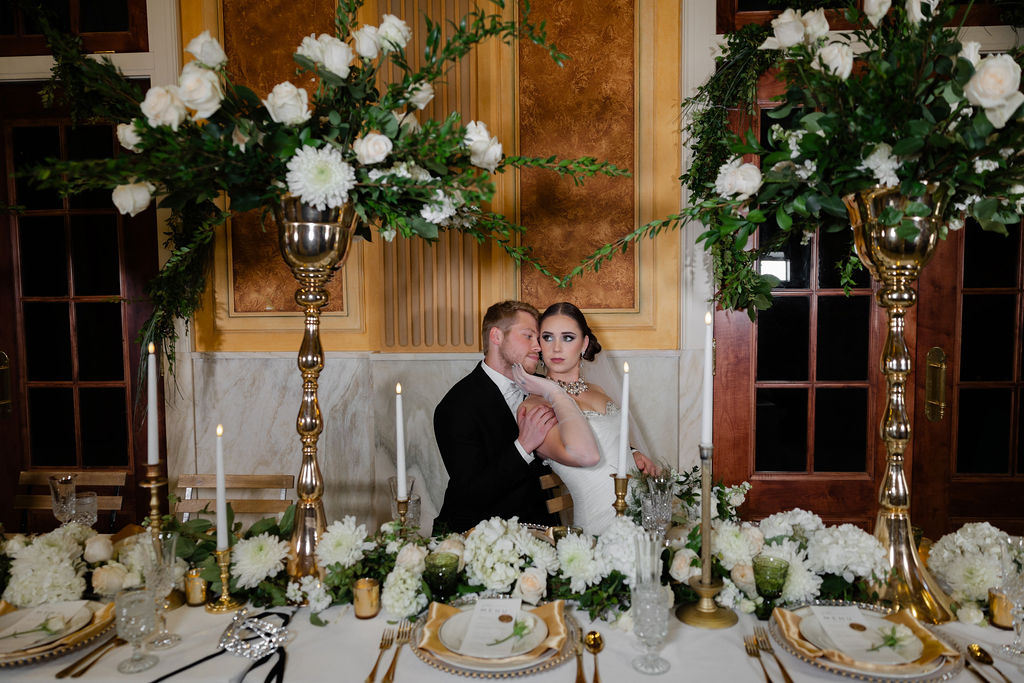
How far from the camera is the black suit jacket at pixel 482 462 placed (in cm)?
253

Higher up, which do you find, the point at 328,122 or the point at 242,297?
the point at 328,122

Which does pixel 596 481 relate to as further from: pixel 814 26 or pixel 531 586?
pixel 814 26

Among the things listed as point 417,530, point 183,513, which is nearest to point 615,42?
point 417,530

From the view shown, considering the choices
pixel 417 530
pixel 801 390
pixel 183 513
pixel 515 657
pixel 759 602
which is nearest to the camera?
pixel 515 657

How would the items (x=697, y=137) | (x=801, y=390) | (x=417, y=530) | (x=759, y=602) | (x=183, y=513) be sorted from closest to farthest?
(x=759, y=602), (x=417, y=530), (x=183, y=513), (x=697, y=137), (x=801, y=390)

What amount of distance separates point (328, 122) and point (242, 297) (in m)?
2.45

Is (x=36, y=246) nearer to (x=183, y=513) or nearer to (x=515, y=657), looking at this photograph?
(x=183, y=513)

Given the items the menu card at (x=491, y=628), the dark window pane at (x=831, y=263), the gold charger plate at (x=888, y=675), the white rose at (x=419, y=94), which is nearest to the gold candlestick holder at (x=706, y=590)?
the gold charger plate at (x=888, y=675)

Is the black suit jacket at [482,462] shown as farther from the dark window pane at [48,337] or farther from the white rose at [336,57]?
the dark window pane at [48,337]

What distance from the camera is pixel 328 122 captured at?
1560 millimetres

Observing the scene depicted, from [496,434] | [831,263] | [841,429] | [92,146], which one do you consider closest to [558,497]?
[496,434]

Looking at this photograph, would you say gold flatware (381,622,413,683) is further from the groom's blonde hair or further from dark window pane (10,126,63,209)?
dark window pane (10,126,63,209)

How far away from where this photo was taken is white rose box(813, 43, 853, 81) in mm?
1395

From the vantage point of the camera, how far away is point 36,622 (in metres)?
1.46
